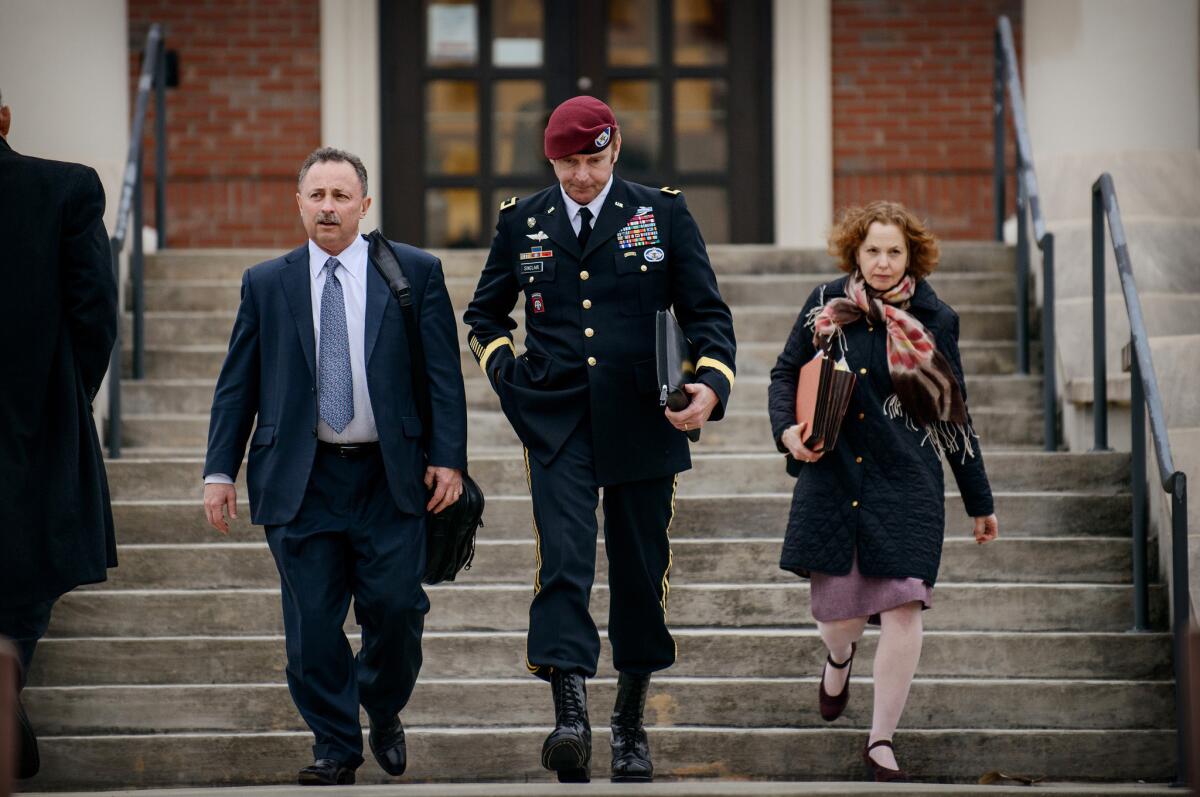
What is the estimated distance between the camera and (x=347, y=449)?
4.89m

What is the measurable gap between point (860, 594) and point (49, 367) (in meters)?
2.36

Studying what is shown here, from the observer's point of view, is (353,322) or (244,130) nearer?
(353,322)

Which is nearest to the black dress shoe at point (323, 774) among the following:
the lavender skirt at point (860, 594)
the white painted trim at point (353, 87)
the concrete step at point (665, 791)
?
the concrete step at point (665, 791)

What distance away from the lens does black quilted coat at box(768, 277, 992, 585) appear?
17.2 feet

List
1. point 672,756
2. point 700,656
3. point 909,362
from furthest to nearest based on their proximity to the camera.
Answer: point 700,656 → point 672,756 → point 909,362

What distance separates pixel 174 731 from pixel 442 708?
0.86 m

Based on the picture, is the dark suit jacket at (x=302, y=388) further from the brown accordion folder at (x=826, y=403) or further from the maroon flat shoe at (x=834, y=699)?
the maroon flat shoe at (x=834, y=699)

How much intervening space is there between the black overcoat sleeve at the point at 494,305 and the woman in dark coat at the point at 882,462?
0.88 meters

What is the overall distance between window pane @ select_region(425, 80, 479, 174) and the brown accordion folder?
626 cm

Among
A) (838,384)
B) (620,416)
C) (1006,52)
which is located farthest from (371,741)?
(1006,52)

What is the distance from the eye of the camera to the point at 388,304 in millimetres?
4984

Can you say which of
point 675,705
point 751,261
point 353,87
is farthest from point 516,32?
point 675,705

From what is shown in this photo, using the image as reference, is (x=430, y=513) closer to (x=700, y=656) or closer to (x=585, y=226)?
(x=585, y=226)

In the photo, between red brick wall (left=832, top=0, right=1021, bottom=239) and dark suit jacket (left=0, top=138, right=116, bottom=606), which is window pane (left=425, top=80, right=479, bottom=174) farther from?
dark suit jacket (left=0, top=138, right=116, bottom=606)
